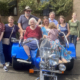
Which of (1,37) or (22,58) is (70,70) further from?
(1,37)

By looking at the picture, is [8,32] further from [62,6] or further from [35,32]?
[62,6]

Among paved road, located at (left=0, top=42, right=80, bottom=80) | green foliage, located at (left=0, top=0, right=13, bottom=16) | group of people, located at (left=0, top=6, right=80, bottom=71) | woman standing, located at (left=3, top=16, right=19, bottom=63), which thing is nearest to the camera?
group of people, located at (left=0, top=6, right=80, bottom=71)

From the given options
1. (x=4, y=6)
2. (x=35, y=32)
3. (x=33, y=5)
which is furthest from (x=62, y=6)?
(x=35, y=32)

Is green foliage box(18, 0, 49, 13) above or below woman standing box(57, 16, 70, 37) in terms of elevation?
above

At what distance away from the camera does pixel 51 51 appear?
145 inches

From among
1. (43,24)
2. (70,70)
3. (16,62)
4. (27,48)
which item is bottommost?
(70,70)

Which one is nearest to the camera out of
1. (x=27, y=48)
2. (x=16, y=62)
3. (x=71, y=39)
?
(x=27, y=48)

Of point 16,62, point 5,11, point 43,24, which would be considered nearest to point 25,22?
point 43,24

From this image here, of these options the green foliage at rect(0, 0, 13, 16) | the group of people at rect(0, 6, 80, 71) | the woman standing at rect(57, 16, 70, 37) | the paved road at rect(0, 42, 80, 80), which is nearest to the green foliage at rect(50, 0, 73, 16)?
the green foliage at rect(0, 0, 13, 16)

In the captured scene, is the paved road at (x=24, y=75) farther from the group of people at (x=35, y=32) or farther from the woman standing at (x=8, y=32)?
the woman standing at (x=8, y=32)

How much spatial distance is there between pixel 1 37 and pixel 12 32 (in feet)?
1.32

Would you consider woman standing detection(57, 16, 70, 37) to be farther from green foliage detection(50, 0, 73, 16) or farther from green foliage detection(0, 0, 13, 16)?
green foliage detection(0, 0, 13, 16)

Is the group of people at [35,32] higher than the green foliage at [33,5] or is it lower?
lower

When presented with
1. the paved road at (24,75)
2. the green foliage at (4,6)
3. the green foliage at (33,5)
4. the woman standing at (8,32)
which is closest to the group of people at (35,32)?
the woman standing at (8,32)
